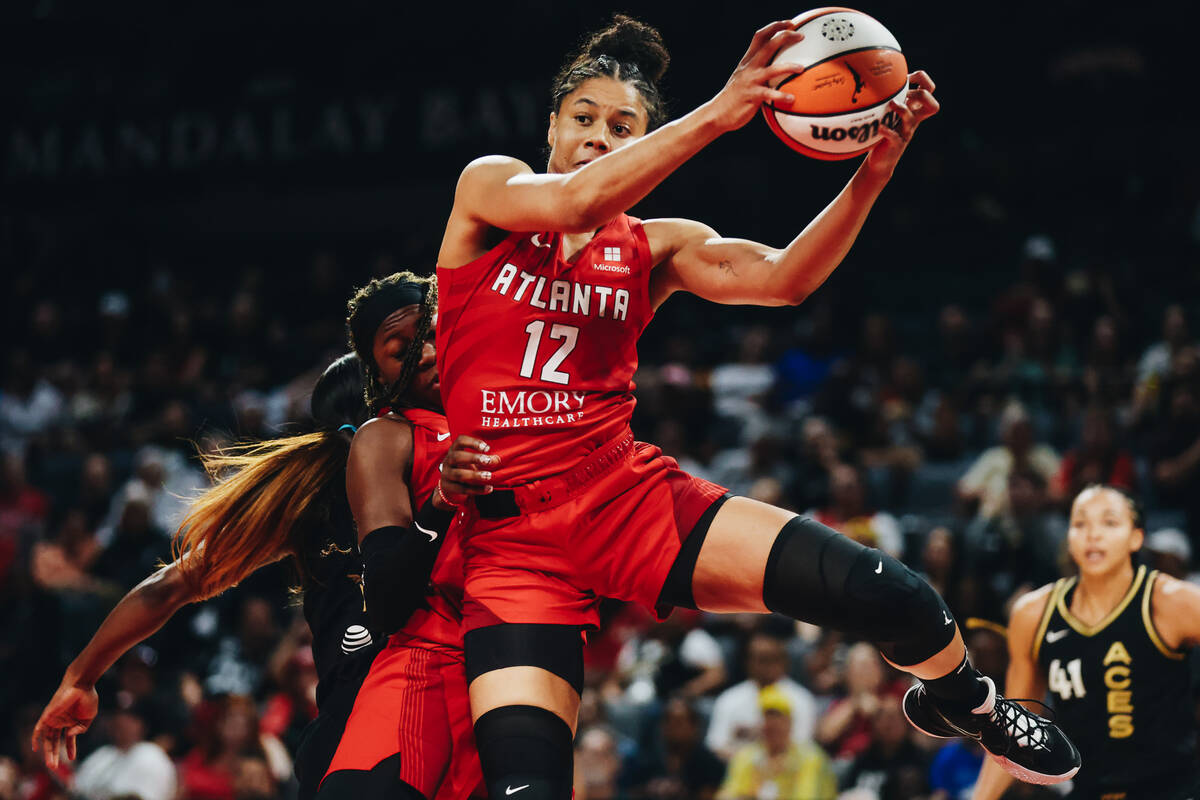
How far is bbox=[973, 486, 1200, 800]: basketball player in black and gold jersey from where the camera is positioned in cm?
457

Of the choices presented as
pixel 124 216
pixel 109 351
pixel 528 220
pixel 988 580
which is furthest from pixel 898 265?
pixel 528 220

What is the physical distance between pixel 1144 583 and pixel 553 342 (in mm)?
2552

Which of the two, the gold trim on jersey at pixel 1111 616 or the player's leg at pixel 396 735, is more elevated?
the player's leg at pixel 396 735

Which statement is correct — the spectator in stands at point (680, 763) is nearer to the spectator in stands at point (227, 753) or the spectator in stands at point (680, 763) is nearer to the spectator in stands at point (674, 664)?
the spectator in stands at point (674, 664)

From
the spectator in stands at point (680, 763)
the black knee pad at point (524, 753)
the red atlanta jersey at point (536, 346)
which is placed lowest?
the spectator in stands at point (680, 763)

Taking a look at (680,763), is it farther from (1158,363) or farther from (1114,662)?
(1158,363)

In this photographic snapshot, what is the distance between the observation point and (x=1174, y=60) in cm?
1189

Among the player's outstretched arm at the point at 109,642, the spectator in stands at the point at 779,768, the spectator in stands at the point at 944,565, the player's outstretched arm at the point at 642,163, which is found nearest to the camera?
the player's outstretched arm at the point at 642,163

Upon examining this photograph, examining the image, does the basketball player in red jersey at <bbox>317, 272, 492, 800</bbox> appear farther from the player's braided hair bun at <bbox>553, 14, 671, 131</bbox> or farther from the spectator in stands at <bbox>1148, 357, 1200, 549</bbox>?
the spectator in stands at <bbox>1148, 357, 1200, 549</bbox>

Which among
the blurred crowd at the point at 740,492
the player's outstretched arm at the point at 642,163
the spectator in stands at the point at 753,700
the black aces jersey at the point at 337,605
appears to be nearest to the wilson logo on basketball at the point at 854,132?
the player's outstretched arm at the point at 642,163

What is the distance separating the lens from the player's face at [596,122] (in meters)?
3.46

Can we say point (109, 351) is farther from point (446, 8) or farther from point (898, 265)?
point (898, 265)

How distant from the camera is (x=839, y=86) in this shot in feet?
10.4

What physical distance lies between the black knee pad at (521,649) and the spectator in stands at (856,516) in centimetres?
523
